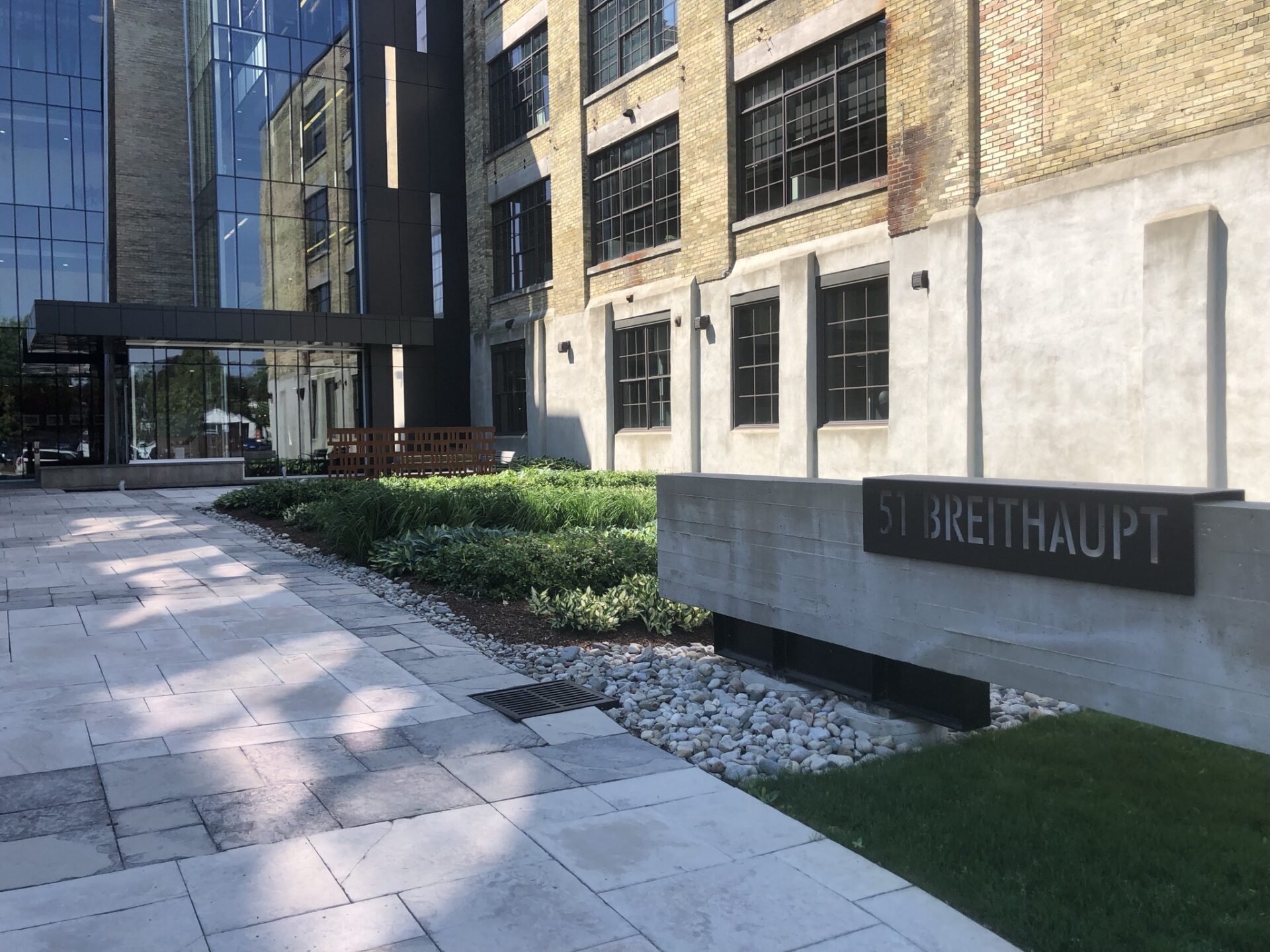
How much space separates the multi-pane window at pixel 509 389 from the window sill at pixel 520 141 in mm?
5444

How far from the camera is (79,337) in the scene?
88.0 feet

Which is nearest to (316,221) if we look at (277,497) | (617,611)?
(277,497)

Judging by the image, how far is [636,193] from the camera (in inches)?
944

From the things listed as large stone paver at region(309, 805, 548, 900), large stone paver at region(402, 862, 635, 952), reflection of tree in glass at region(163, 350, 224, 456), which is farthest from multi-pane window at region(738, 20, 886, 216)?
reflection of tree in glass at region(163, 350, 224, 456)

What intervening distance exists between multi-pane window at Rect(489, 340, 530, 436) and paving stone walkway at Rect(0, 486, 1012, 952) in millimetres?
21239

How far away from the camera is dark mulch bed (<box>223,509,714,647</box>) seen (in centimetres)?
885

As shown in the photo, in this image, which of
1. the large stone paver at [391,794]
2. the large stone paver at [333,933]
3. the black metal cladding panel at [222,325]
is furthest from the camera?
the black metal cladding panel at [222,325]

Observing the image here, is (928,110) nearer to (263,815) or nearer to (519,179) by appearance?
(263,815)

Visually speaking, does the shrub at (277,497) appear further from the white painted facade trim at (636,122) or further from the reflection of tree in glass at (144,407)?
the white painted facade trim at (636,122)

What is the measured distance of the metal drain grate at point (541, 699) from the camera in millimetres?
6637

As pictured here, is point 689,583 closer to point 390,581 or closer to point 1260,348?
point 390,581

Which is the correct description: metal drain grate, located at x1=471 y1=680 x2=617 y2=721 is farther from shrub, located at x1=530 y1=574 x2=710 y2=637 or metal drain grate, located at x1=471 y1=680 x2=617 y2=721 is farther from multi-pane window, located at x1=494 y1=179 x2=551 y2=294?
multi-pane window, located at x1=494 y1=179 x2=551 y2=294

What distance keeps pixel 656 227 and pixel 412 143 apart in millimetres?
10848

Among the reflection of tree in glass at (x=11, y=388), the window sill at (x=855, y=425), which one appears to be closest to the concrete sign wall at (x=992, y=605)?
the window sill at (x=855, y=425)
